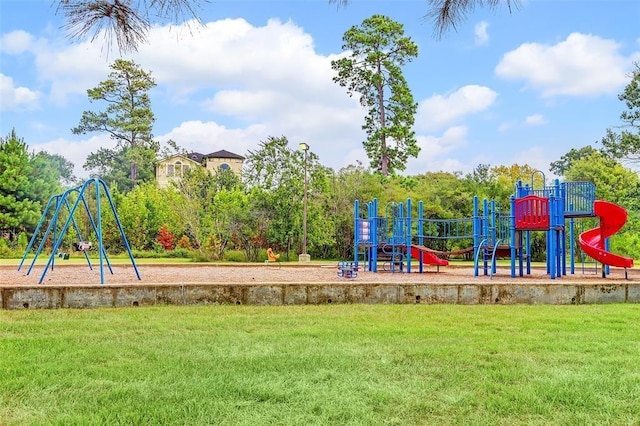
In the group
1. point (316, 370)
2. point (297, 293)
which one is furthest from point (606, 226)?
point (316, 370)

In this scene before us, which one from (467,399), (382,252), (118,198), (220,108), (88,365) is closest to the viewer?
(467,399)

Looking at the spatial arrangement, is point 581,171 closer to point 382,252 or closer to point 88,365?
point 382,252

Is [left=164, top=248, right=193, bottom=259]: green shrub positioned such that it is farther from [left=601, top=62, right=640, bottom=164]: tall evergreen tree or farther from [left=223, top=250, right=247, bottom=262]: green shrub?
[left=601, top=62, right=640, bottom=164]: tall evergreen tree

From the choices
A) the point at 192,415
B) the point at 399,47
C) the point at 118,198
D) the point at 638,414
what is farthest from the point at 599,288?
the point at 118,198

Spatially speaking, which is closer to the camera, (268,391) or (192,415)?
(192,415)

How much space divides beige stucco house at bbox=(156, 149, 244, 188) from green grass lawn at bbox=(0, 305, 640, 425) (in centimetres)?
4035

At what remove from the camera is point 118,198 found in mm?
30359

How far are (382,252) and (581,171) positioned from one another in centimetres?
2176

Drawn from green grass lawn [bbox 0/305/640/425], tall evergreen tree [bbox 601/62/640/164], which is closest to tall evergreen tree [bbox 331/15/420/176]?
tall evergreen tree [bbox 601/62/640/164]

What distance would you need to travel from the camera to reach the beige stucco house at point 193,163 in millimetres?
48469

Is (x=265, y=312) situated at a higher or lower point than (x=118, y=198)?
lower

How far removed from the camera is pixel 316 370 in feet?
13.4

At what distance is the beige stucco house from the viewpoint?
4847cm

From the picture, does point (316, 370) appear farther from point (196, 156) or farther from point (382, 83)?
point (196, 156)
